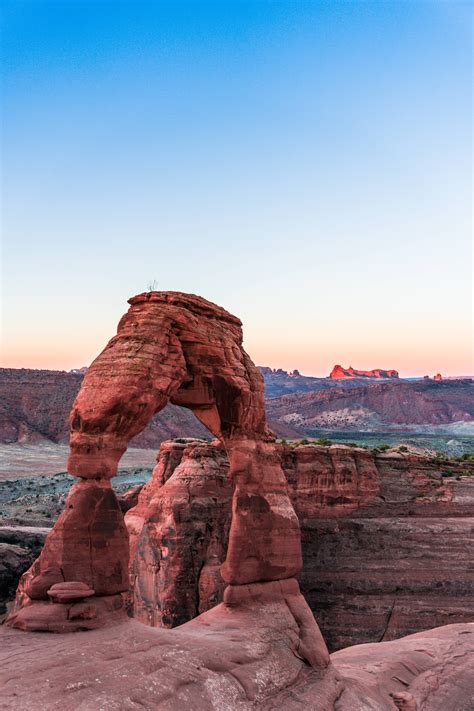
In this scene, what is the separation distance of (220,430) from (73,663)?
699 cm

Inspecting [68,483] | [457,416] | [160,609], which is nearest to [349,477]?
[160,609]

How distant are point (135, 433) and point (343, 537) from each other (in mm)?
15941

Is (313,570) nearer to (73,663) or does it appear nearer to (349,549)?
(349,549)

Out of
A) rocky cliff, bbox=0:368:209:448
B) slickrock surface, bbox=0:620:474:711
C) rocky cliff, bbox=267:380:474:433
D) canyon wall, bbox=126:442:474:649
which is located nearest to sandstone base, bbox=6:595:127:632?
slickrock surface, bbox=0:620:474:711

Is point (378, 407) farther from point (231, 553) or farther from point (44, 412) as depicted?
point (231, 553)

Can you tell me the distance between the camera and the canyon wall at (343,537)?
2259cm

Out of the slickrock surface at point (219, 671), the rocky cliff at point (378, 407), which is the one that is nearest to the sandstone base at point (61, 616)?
the slickrock surface at point (219, 671)

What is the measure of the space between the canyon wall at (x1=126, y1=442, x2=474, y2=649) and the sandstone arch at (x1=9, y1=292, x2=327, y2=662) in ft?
24.9

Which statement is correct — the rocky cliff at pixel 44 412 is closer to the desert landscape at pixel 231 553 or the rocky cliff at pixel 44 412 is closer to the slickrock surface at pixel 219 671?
the desert landscape at pixel 231 553

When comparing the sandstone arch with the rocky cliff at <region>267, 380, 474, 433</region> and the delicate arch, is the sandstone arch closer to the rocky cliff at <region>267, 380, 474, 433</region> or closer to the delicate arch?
the delicate arch

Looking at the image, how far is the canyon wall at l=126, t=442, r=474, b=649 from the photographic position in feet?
74.1

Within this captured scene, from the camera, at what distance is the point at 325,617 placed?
2502 centimetres

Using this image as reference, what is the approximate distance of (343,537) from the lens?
26.5 m

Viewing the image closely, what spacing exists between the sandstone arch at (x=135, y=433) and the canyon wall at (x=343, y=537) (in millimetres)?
7589
